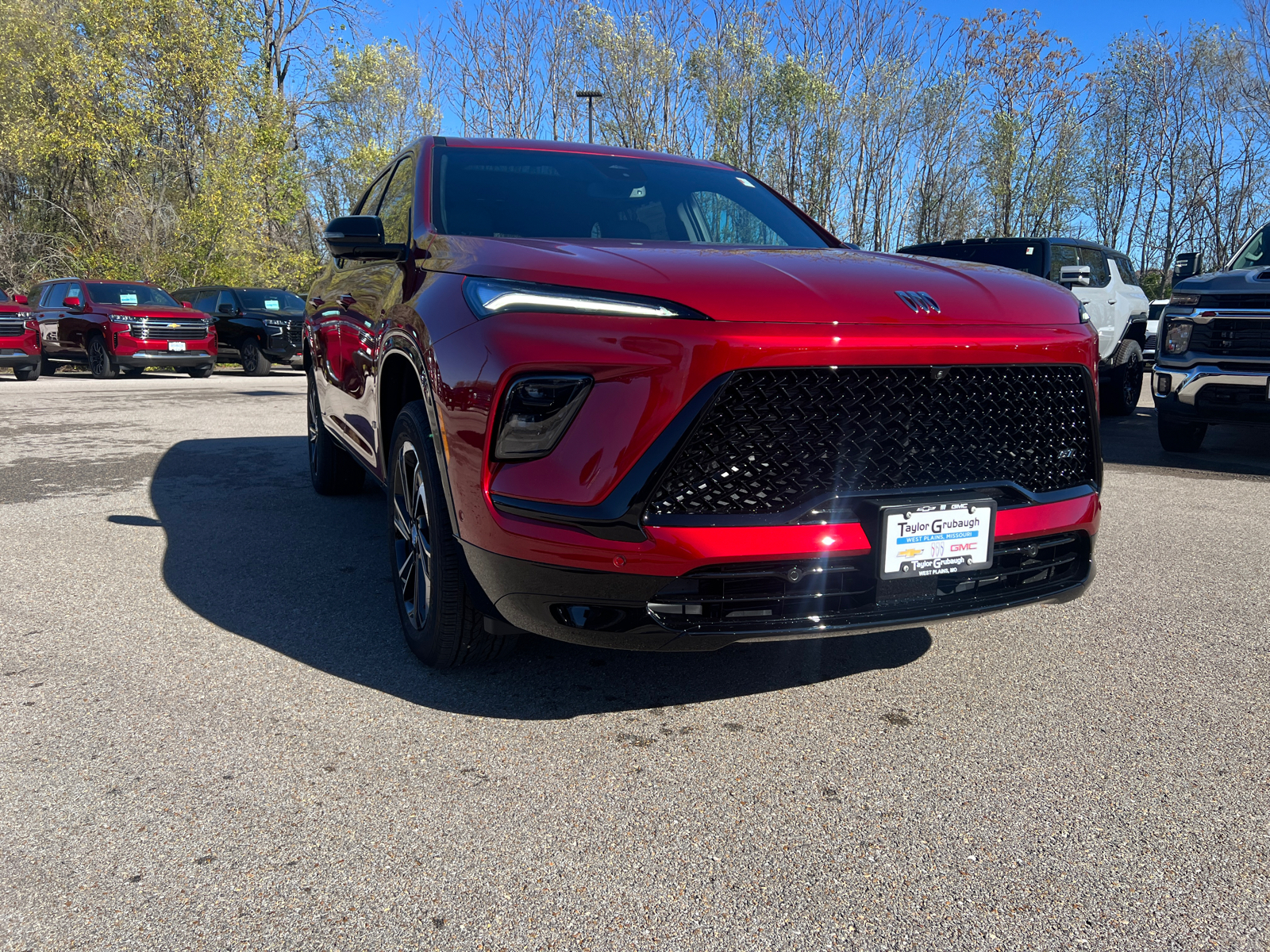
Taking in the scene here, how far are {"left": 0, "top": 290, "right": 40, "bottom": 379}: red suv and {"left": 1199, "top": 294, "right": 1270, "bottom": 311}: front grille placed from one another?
16478 mm

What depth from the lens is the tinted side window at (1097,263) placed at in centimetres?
1129

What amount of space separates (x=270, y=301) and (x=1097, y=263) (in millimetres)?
15270

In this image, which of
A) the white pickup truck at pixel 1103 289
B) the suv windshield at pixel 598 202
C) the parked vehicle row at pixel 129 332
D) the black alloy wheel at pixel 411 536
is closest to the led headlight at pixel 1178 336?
the white pickup truck at pixel 1103 289

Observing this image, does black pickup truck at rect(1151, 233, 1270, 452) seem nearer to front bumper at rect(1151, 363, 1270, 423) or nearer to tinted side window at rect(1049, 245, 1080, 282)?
front bumper at rect(1151, 363, 1270, 423)

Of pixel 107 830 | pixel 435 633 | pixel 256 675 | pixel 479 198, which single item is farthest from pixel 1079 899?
pixel 479 198

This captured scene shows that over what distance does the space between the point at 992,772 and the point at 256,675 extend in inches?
87.8

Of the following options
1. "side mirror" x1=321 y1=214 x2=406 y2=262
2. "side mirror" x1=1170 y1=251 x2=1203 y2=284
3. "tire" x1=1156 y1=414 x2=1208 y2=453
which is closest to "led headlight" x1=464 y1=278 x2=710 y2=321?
"side mirror" x1=321 y1=214 x2=406 y2=262

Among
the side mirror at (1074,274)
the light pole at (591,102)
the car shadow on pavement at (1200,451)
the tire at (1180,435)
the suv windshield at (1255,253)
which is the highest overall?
the light pole at (591,102)

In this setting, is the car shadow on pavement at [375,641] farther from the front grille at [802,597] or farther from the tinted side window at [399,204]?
the tinted side window at [399,204]

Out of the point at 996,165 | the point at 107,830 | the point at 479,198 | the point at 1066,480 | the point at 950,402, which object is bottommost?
the point at 107,830

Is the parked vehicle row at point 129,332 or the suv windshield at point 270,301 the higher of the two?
the suv windshield at point 270,301

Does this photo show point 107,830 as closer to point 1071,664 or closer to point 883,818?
point 883,818

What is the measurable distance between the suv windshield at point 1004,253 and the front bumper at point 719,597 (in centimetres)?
890

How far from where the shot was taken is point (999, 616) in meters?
3.88
